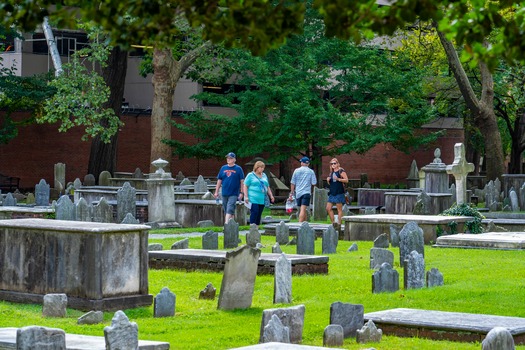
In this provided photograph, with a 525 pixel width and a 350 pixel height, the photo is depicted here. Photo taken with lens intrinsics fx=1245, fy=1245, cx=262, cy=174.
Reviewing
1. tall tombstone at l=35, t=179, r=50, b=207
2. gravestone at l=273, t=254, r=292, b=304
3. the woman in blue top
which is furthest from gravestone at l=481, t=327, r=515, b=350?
tall tombstone at l=35, t=179, r=50, b=207

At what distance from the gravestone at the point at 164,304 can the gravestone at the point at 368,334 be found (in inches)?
109

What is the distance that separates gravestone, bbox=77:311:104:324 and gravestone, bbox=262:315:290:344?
2.67 metres

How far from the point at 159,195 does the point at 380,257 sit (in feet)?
36.2

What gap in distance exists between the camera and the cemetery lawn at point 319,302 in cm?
1294

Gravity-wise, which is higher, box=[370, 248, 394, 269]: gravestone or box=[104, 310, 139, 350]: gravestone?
box=[370, 248, 394, 269]: gravestone

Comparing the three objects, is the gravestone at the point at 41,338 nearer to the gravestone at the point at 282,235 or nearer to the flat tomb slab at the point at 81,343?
the flat tomb slab at the point at 81,343

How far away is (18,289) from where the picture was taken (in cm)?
1560

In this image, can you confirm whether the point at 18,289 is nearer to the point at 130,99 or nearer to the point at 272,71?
the point at 272,71

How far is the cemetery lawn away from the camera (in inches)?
509

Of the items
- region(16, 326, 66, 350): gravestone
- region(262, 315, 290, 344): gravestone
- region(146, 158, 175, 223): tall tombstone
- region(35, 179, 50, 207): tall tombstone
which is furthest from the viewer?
region(35, 179, 50, 207): tall tombstone

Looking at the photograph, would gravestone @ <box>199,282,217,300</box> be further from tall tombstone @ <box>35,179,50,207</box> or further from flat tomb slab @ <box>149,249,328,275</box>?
tall tombstone @ <box>35,179,50,207</box>

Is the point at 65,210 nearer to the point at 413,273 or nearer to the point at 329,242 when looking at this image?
the point at 329,242

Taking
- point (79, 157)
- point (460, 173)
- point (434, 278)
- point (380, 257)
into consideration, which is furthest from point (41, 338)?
point (79, 157)

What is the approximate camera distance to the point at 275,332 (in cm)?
1195
